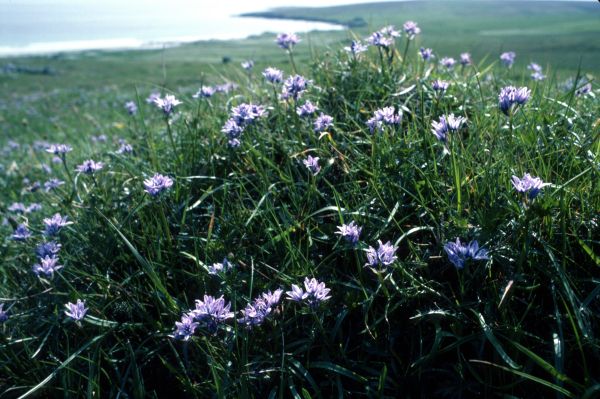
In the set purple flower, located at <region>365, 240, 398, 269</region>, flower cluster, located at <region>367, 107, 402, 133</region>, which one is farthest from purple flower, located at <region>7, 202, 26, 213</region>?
purple flower, located at <region>365, 240, 398, 269</region>

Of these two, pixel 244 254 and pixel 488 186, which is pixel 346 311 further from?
pixel 488 186

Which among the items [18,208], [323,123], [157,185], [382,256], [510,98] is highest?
[510,98]

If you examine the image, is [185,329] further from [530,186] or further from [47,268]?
[530,186]

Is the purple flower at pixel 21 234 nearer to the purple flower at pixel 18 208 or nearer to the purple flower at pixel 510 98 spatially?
the purple flower at pixel 18 208

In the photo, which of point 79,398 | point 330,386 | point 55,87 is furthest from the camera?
point 55,87

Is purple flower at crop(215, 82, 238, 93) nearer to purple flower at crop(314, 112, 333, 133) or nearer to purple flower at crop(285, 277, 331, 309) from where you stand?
purple flower at crop(314, 112, 333, 133)

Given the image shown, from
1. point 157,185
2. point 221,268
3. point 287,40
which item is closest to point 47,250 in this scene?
point 157,185

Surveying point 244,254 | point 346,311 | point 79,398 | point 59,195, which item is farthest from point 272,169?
point 59,195

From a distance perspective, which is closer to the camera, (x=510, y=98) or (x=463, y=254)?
(x=463, y=254)

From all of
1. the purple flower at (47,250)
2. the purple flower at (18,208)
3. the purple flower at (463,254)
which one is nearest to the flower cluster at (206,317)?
the purple flower at (463,254)
